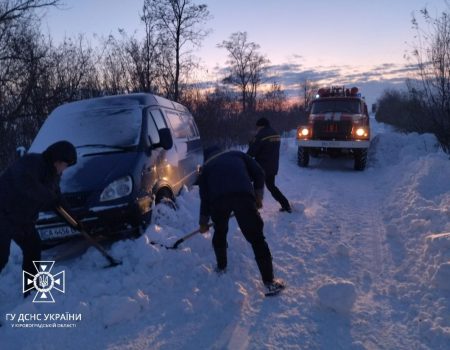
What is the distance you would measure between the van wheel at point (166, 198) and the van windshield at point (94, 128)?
0.85m

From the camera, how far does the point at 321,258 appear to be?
15.4ft

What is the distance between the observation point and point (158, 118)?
6.02 meters

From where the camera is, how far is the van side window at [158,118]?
5.90 metres

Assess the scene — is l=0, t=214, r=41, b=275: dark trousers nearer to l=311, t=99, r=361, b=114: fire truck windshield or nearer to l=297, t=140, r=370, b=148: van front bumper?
l=297, t=140, r=370, b=148: van front bumper

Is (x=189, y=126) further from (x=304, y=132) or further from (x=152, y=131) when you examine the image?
(x=304, y=132)

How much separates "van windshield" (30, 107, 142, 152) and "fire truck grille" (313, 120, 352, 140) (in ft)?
25.0

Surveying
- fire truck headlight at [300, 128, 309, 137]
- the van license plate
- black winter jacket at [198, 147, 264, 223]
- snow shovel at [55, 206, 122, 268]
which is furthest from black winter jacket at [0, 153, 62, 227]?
fire truck headlight at [300, 128, 309, 137]

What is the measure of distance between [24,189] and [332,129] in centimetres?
1002

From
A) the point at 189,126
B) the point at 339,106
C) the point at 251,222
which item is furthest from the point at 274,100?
the point at 251,222

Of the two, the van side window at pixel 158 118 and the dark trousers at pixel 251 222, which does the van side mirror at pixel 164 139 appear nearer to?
the van side window at pixel 158 118

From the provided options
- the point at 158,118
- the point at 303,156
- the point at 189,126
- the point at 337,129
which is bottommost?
the point at 303,156

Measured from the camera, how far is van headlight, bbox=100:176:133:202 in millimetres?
4527

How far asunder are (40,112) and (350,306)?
38.5 ft

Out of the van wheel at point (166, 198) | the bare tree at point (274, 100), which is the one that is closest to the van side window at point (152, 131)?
the van wheel at point (166, 198)
